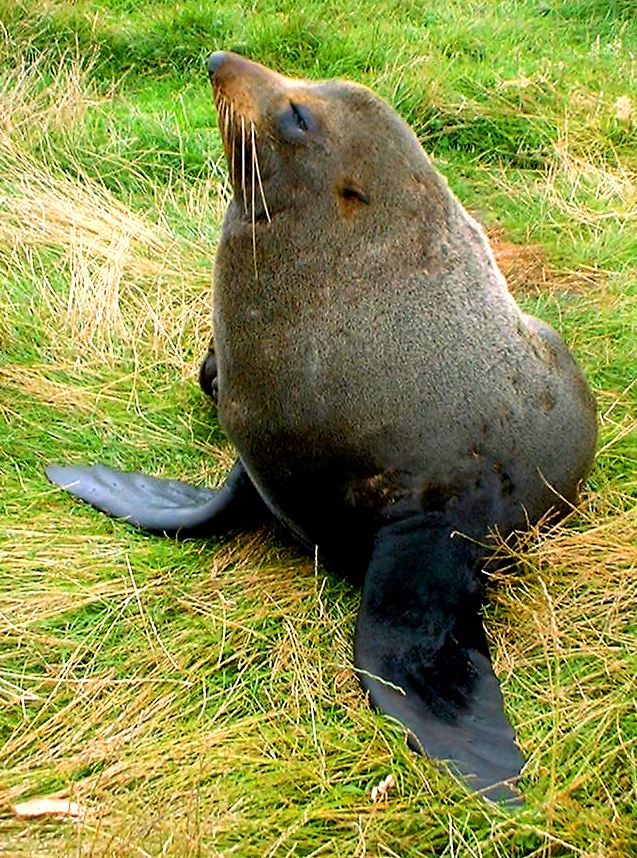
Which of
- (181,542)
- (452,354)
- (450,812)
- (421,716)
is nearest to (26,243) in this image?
(181,542)

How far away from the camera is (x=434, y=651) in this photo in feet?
10.4

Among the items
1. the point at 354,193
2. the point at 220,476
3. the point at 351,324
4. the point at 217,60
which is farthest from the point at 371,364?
the point at 220,476

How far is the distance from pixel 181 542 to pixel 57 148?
3.04 metres

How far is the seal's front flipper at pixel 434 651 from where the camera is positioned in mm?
2861

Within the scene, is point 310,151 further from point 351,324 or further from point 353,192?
point 351,324

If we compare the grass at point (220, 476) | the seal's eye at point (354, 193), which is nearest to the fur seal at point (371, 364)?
the seal's eye at point (354, 193)

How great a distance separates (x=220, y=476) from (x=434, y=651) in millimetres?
1277

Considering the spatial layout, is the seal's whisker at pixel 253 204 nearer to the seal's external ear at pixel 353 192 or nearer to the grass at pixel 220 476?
the seal's external ear at pixel 353 192

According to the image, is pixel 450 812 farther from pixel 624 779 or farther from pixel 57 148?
pixel 57 148

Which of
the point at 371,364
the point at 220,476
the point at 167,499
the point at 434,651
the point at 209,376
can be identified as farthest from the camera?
the point at 209,376

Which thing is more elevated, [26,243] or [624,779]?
[624,779]

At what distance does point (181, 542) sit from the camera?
377 centimetres

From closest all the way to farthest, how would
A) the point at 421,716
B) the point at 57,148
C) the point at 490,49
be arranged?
the point at 421,716
the point at 57,148
the point at 490,49

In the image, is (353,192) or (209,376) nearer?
(353,192)
